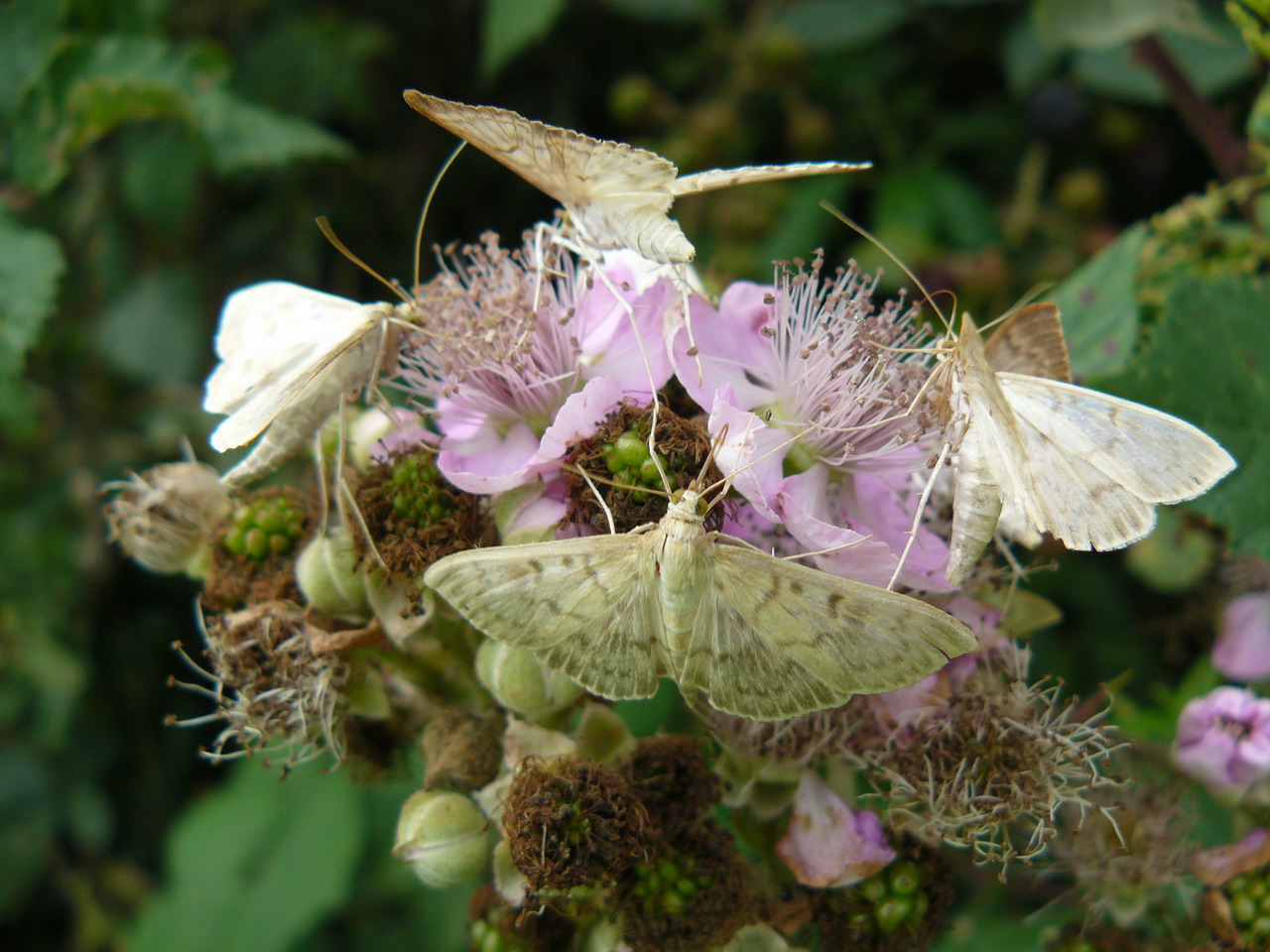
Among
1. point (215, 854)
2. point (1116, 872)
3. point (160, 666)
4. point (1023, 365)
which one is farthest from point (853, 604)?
point (160, 666)

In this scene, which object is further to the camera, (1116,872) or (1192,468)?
(1116,872)

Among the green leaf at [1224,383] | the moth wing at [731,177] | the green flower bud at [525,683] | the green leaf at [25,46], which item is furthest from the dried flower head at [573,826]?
the green leaf at [25,46]

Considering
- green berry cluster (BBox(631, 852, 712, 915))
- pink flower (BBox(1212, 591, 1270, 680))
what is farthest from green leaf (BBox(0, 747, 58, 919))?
pink flower (BBox(1212, 591, 1270, 680))

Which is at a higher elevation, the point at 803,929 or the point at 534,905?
the point at 534,905

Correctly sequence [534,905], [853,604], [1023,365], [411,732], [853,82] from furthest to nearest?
[853,82] < [411,732] < [1023,365] < [534,905] < [853,604]

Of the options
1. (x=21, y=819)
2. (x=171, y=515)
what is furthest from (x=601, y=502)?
(x=21, y=819)

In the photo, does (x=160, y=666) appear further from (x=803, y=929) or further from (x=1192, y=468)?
(x=1192, y=468)

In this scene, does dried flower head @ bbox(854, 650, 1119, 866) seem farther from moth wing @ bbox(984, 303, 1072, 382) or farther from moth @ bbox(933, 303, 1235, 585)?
moth wing @ bbox(984, 303, 1072, 382)
